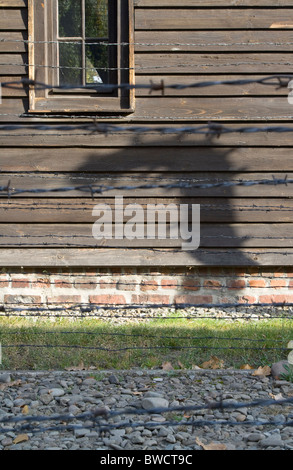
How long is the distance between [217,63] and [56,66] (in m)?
1.64

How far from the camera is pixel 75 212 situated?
15.7ft

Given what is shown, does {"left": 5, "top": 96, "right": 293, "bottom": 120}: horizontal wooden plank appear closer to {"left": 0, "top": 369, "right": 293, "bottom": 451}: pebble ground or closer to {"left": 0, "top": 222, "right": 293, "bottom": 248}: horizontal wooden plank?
{"left": 0, "top": 222, "right": 293, "bottom": 248}: horizontal wooden plank

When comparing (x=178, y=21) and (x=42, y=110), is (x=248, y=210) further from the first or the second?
(x=42, y=110)

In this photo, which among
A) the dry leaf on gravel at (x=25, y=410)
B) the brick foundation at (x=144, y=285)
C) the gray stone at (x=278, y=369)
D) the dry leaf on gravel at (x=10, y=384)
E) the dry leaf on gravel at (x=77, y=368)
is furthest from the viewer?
the brick foundation at (x=144, y=285)

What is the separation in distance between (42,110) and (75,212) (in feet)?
3.53

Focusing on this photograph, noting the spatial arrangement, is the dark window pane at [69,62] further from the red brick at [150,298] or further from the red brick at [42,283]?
the red brick at [150,298]

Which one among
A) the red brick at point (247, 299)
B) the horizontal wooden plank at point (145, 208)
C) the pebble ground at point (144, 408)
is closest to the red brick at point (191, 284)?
the red brick at point (247, 299)

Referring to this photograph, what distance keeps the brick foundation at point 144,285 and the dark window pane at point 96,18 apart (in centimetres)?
249

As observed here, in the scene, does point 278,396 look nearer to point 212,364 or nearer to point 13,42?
point 212,364

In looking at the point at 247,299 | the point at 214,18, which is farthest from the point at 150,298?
the point at 214,18

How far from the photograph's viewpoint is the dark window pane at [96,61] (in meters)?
Answer: 4.91

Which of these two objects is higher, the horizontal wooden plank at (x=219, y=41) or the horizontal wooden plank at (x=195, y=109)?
the horizontal wooden plank at (x=219, y=41)
